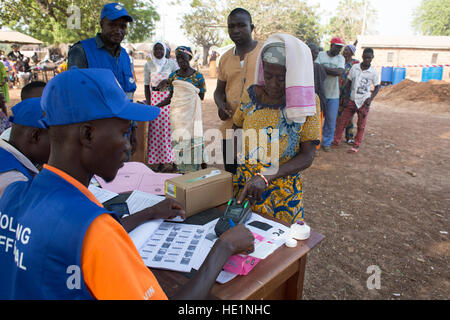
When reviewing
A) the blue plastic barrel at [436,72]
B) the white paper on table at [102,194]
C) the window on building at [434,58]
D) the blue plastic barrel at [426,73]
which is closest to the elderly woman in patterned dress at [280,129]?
the white paper on table at [102,194]

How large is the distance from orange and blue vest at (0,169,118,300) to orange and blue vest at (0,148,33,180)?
629 millimetres

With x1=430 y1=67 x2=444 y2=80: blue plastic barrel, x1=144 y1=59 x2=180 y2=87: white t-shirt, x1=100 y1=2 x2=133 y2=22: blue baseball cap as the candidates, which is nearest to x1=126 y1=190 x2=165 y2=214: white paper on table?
x1=100 y1=2 x2=133 y2=22: blue baseball cap

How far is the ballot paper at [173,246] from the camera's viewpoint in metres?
1.26

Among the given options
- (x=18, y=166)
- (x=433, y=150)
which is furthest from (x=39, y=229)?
(x=433, y=150)

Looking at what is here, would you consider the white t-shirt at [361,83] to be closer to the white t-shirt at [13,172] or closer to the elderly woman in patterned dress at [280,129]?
the elderly woman in patterned dress at [280,129]

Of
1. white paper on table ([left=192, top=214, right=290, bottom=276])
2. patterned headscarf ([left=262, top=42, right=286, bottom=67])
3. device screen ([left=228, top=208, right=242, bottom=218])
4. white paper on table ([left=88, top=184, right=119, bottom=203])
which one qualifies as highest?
patterned headscarf ([left=262, top=42, right=286, bottom=67])

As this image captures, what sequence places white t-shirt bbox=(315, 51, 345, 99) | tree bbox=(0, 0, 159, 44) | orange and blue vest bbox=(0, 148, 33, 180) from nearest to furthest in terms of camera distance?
orange and blue vest bbox=(0, 148, 33, 180) → white t-shirt bbox=(315, 51, 345, 99) → tree bbox=(0, 0, 159, 44)

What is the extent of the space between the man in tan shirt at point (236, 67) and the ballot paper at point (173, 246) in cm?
135

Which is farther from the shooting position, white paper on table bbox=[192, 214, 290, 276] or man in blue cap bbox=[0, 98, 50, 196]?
man in blue cap bbox=[0, 98, 50, 196]

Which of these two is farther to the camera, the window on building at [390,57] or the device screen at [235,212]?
the window on building at [390,57]

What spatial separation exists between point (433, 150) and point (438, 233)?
3.70 metres

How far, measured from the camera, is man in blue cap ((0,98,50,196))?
4.72 ft

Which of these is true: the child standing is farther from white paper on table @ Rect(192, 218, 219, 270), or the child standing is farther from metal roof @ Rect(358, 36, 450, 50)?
metal roof @ Rect(358, 36, 450, 50)

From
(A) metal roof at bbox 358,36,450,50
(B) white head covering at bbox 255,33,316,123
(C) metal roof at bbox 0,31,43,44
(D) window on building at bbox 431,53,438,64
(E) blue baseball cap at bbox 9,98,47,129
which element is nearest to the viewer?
(E) blue baseball cap at bbox 9,98,47,129
